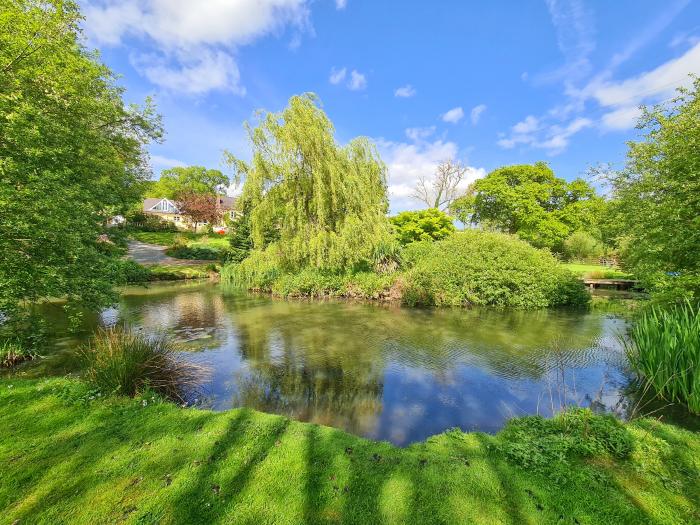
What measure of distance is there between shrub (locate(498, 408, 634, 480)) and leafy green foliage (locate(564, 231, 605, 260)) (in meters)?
37.3

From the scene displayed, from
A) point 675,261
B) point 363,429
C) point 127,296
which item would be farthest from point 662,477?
point 127,296

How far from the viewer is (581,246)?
116 feet

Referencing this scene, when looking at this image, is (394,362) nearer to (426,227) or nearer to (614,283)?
(426,227)

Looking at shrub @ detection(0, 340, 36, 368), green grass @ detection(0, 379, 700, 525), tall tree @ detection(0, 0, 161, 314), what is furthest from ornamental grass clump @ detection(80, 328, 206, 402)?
shrub @ detection(0, 340, 36, 368)

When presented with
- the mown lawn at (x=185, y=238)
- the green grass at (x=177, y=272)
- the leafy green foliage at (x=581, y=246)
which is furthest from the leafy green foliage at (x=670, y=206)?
the mown lawn at (x=185, y=238)

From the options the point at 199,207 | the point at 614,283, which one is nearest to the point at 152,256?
the point at 199,207

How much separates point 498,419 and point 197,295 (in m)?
17.8

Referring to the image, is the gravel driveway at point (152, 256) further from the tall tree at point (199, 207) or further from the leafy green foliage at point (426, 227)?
the leafy green foliage at point (426, 227)

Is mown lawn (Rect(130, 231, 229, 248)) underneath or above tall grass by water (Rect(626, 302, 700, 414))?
above

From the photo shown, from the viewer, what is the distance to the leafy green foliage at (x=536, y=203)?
30234mm

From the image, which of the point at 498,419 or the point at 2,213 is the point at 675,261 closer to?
the point at 498,419

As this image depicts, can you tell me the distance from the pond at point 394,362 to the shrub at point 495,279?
1.29 m

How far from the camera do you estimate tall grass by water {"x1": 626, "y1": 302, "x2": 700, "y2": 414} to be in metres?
5.25

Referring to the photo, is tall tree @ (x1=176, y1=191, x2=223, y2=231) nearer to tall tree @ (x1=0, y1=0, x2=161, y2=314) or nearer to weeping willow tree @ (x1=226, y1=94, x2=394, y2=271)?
weeping willow tree @ (x1=226, y1=94, x2=394, y2=271)
